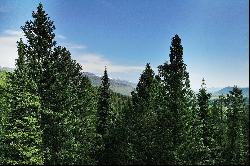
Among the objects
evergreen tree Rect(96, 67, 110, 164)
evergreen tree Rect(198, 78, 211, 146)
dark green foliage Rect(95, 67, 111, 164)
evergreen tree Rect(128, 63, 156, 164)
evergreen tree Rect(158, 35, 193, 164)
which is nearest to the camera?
evergreen tree Rect(158, 35, 193, 164)

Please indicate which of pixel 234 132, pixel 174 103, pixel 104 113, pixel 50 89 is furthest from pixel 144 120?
pixel 104 113

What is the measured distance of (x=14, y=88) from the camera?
40812 mm

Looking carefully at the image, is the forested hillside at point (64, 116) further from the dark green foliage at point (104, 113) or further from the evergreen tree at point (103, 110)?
the evergreen tree at point (103, 110)

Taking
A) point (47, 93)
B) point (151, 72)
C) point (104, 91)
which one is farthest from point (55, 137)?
point (104, 91)

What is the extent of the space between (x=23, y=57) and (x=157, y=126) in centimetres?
1659

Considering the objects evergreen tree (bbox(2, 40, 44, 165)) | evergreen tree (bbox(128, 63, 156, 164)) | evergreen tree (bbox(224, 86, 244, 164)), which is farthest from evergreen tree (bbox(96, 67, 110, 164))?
evergreen tree (bbox(2, 40, 44, 165))

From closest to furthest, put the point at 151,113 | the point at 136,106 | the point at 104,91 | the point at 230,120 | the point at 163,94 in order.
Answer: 1. the point at 163,94
2. the point at 151,113
3. the point at 136,106
4. the point at 230,120
5. the point at 104,91

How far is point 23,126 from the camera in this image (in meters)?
39.6

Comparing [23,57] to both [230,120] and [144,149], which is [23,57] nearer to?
[144,149]

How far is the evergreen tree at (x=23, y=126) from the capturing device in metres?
38.5

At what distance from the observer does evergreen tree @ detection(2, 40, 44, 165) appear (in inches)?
1515

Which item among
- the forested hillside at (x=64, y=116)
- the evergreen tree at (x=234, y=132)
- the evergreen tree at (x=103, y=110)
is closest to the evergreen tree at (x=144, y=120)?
the forested hillside at (x=64, y=116)

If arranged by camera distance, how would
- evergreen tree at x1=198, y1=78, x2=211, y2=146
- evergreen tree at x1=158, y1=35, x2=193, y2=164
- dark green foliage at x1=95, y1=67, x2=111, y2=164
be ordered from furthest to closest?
dark green foliage at x1=95, y1=67, x2=111, y2=164, evergreen tree at x1=198, y1=78, x2=211, y2=146, evergreen tree at x1=158, y1=35, x2=193, y2=164

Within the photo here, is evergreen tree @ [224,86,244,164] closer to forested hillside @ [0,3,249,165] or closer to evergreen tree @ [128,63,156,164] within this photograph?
forested hillside @ [0,3,249,165]
